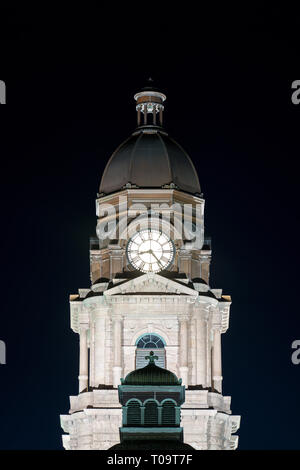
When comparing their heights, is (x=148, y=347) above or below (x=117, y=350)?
above

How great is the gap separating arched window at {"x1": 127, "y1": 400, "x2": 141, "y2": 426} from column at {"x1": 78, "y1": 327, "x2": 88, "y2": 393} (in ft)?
64.1

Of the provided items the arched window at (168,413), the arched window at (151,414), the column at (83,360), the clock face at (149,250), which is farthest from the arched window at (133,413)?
the clock face at (149,250)

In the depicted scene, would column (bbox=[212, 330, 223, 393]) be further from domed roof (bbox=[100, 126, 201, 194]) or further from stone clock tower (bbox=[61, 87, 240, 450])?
domed roof (bbox=[100, 126, 201, 194])

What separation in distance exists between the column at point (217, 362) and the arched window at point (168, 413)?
19.9 meters

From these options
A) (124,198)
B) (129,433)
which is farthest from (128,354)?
(129,433)

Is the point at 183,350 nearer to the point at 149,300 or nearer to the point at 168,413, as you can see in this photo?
the point at 149,300

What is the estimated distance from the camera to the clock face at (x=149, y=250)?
15725 cm

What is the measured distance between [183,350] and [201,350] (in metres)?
1.92

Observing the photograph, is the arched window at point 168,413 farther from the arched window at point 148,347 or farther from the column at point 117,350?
the arched window at point 148,347

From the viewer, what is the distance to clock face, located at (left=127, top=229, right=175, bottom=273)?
6191 inches

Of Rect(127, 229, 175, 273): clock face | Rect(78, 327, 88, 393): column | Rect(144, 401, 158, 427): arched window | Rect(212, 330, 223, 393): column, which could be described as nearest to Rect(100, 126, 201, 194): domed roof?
Rect(127, 229, 175, 273): clock face

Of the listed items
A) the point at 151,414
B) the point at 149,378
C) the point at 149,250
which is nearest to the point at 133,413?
the point at 151,414

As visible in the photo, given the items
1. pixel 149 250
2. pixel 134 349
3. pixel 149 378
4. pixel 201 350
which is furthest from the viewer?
pixel 149 250

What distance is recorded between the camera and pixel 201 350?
154875 millimetres
